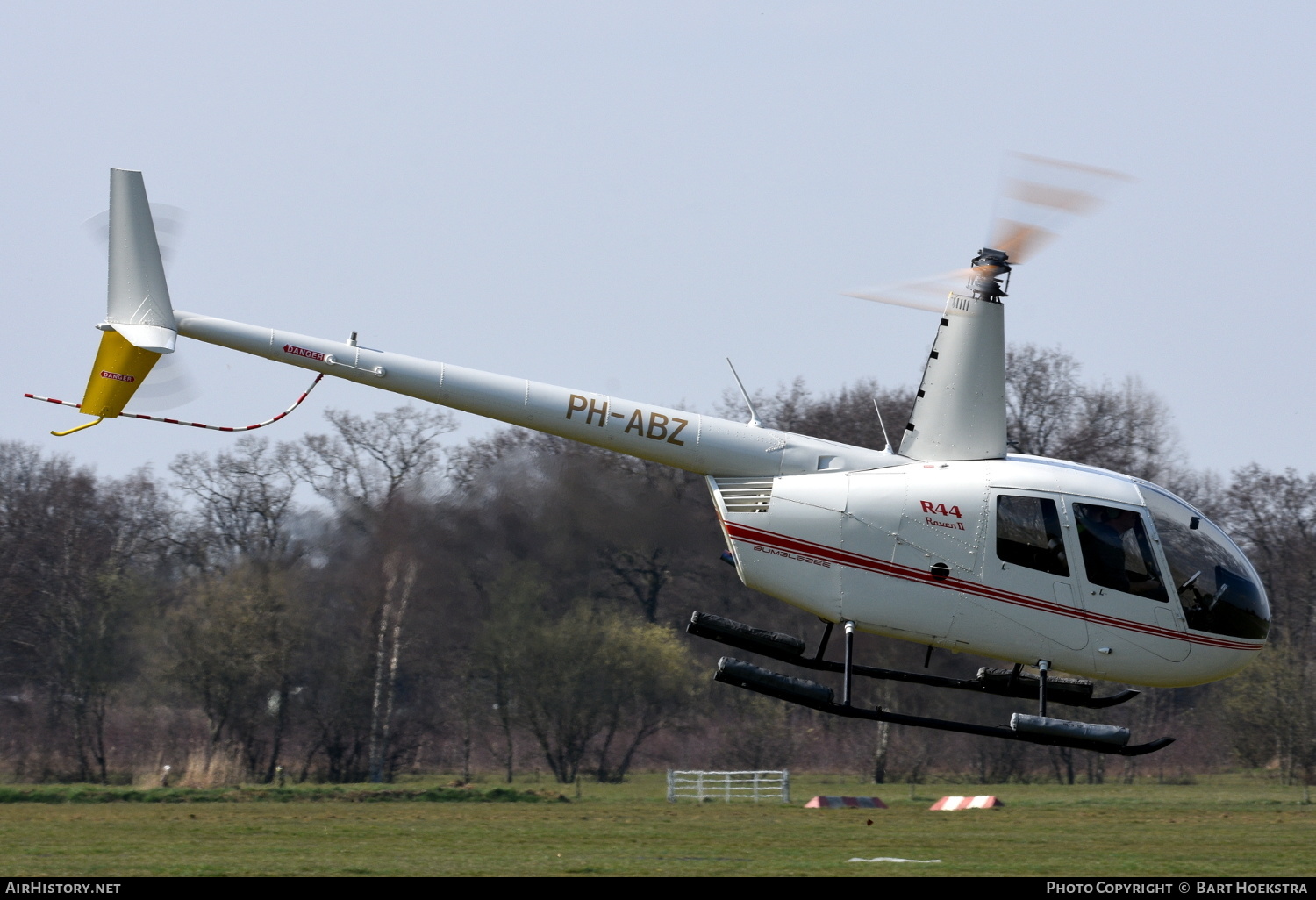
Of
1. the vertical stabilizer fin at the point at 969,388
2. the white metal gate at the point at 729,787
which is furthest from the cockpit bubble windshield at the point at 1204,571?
the white metal gate at the point at 729,787

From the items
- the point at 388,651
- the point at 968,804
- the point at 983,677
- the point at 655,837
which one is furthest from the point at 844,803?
the point at 983,677

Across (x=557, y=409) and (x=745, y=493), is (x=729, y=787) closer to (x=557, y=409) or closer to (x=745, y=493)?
(x=745, y=493)

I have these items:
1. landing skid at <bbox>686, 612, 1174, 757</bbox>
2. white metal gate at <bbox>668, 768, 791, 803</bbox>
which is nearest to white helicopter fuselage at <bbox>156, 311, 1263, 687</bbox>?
landing skid at <bbox>686, 612, 1174, 757</bbox>

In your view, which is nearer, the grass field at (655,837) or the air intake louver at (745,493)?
the air intake louver at (745,493)

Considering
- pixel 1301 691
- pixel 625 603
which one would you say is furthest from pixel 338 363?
pixel 1301 691

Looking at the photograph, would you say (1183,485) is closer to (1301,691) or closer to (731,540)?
(1301,691)

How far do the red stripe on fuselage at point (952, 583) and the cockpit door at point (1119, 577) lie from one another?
16mm

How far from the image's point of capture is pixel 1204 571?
1334 cm

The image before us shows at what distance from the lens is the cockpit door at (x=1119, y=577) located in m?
13.2

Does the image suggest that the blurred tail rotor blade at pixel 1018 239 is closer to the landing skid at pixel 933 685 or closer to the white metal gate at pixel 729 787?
the landing skid at pixel 933 685

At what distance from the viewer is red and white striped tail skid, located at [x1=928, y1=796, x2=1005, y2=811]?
30.7 meters

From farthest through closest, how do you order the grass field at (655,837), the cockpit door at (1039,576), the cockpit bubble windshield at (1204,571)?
the grass field at (655,837)
the cockpit bubble windshield at (1204,571)
the cockpit door at (1039,576)

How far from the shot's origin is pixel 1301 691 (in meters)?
33.9

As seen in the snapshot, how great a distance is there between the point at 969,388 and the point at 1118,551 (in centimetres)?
201
